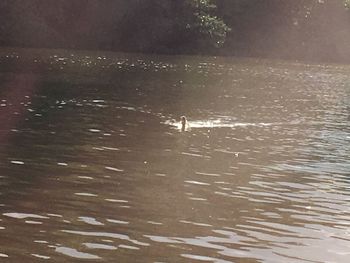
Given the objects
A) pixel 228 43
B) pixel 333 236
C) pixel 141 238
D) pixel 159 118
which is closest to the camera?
pixel 141 238

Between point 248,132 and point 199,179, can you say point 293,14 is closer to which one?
point 248,132

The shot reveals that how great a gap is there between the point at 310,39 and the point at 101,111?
86.0 metres

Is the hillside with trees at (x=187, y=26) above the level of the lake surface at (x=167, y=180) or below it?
above

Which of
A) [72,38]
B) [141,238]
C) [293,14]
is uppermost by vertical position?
[293,14]

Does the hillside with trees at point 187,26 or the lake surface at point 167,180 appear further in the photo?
the hillside with trees at point 187,26

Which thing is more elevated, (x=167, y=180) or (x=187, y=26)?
(x=187, y=26)

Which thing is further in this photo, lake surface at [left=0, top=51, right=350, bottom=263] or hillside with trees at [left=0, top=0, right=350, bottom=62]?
hillside with trees at [left=0, top=0, right=350, bottom=62]

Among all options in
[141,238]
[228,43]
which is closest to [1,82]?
[141,238]

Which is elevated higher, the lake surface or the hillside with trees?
the hillside with trees

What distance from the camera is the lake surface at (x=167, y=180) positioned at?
39.1 feet

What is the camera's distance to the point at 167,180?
17.3 meters

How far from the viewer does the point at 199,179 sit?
1758 centimetres

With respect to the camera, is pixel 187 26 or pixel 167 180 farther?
pixel 187 26

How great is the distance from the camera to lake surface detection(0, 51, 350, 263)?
39.1 feet
